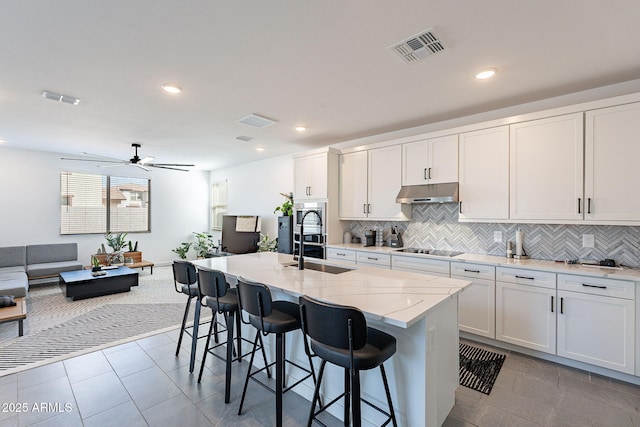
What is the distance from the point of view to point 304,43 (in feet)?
7.23

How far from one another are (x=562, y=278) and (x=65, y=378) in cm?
461

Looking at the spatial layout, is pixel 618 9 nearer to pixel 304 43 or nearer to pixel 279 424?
pixel 304 43

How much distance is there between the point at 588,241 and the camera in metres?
3.04

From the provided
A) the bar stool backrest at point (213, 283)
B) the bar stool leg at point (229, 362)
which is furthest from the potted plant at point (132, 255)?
the bar stool leg at point (229, 362)

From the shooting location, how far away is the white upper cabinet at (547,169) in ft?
9.41

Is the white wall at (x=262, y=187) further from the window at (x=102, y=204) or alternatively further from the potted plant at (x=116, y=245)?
the potted plant at (x=116, y=245)

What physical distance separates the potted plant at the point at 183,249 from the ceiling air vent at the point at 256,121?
16.2ft

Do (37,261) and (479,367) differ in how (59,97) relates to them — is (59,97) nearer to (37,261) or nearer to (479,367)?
(37,261)

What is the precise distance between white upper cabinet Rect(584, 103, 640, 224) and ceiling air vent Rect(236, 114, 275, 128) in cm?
351

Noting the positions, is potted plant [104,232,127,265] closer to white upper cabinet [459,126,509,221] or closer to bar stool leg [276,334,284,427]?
bar stool leg [276,334,284,427]

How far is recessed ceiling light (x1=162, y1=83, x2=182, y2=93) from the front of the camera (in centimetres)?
290

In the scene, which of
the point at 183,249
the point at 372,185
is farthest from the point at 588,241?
the point at 183,249

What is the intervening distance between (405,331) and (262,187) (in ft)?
18.3

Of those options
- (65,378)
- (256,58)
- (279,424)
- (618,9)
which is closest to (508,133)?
(618,9)
